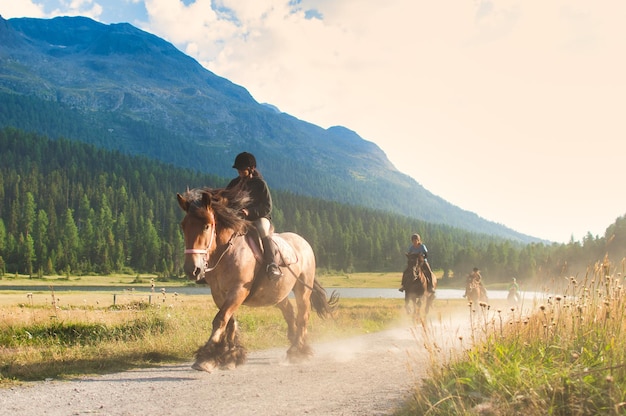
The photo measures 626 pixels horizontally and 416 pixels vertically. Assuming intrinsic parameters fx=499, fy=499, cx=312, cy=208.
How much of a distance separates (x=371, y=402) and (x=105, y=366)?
19.4 feet

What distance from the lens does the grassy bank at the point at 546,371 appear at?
5188 mm

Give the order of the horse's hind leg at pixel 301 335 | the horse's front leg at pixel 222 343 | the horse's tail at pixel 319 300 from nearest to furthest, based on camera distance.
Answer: the horse's front leg at pixel 222 343 < the horse's hind leg at pixel 301 335 < the horse's tail at pixel 319 300

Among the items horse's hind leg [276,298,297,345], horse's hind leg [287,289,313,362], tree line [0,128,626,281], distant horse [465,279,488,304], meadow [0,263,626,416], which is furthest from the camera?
tree line [0,128,626,281]

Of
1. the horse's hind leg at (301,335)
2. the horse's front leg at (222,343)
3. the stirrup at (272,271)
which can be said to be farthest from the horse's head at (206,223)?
the horse's hind leg at (301,335)

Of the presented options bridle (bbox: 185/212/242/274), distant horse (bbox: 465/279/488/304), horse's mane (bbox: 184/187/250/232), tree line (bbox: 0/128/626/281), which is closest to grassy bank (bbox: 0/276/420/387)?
bridle (bbox: 185/212/242/274)

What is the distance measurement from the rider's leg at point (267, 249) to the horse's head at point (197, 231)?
1414 millimetres

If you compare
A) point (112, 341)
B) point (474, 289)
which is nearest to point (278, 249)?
point (112, 341)

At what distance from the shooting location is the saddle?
1046 centimetres

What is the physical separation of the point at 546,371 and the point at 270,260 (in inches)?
234

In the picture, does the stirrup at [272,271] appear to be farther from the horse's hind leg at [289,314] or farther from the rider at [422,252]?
the rider at [422,252]

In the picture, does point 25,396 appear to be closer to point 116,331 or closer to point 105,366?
point 105,366

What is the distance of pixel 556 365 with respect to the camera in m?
6.50

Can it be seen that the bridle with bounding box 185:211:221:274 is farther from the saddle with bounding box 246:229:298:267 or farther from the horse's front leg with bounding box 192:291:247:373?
the saddle with bounding box 246:229:298:267

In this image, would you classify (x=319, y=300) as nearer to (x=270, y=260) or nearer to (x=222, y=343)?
(x=270, y=260)
